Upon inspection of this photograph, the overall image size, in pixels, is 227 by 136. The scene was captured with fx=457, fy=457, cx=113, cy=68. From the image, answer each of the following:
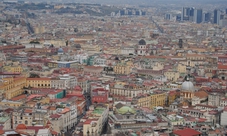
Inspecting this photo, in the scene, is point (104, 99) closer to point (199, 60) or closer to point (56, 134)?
point (56, 134)

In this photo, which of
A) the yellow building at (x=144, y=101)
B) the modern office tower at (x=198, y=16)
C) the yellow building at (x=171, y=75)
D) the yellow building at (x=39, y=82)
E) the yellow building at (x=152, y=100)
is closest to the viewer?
the yellow building at (x=144, y=101)

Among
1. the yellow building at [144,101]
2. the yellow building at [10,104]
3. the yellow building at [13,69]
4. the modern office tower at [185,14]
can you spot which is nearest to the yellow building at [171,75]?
the yellow building at [144,101]

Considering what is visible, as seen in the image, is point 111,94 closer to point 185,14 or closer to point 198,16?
point 198,16

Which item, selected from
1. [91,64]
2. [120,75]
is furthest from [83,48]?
[120,75]

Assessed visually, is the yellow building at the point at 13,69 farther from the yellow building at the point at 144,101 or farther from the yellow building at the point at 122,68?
the yellow building at the point at 144,101

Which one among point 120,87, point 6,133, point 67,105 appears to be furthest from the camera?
point 120,87

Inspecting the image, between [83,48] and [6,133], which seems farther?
[83,48]
